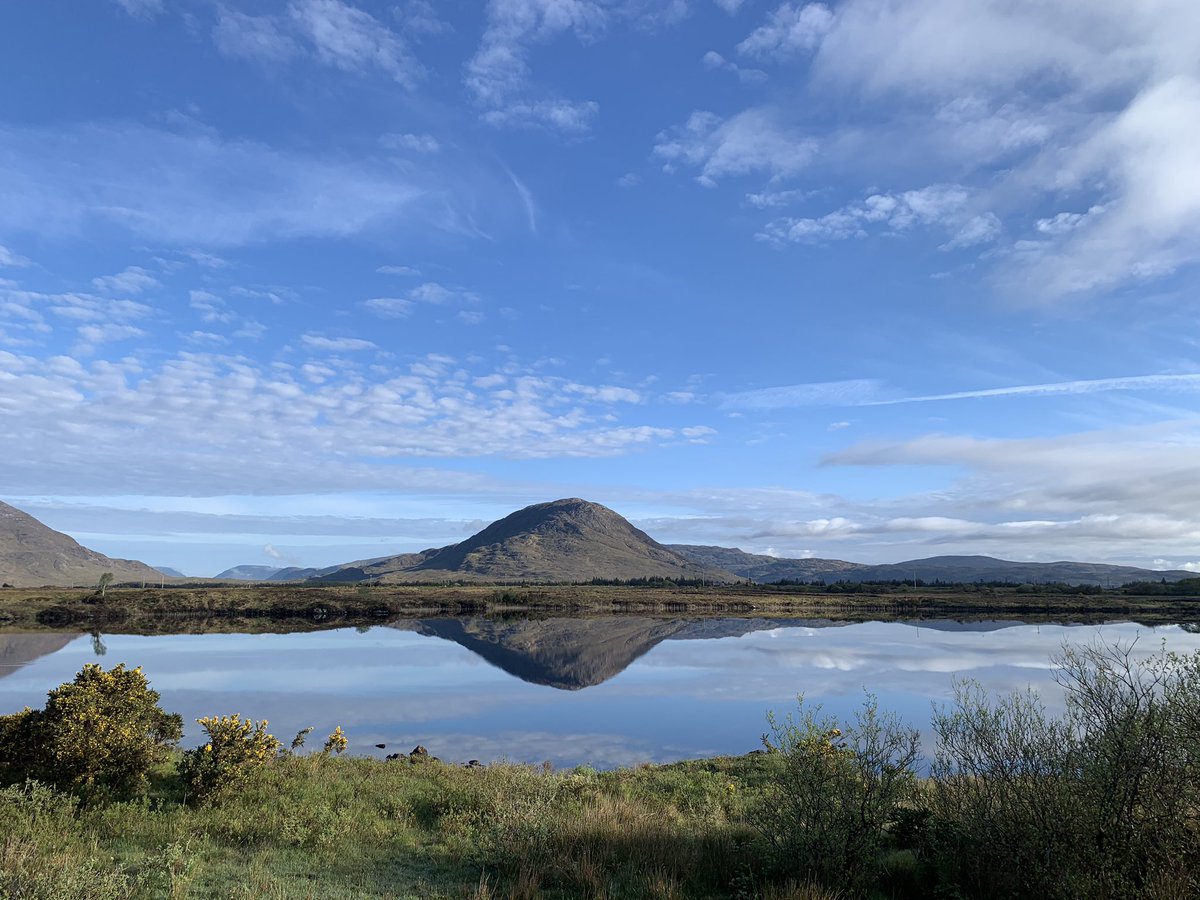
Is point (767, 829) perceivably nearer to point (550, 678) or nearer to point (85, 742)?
point (85, 742)

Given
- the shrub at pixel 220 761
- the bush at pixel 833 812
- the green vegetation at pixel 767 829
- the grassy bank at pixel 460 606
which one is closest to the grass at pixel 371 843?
the green vegetation at pixel 767 829

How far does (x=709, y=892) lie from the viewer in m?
8.72

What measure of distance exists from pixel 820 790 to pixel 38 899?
8.18m

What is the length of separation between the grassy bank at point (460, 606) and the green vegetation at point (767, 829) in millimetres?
64654

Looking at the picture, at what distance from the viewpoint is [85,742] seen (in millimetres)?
11320

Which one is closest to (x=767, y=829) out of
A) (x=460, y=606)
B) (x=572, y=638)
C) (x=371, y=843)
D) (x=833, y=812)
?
(x=833, y=812)

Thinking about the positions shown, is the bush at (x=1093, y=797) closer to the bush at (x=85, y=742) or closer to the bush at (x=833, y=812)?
the bush at (x=833, y=812)

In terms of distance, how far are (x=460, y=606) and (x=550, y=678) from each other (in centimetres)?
6274

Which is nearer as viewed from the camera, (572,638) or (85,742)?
(85,742)

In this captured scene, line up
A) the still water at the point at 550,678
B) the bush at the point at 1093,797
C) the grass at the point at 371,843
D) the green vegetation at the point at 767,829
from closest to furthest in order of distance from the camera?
the bush at the point at 1093,797, the green vegetation at the point at 767,829, the grass at the point at 371,843, the still water at the point at 550,678

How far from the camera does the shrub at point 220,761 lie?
467 inches

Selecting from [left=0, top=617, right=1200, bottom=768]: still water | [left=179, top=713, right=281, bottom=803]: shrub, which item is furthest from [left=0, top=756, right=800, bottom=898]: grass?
[left=0, top=617, right=1200, bottom=768]: still water

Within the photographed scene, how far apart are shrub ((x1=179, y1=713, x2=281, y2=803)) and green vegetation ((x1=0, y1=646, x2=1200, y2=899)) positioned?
0.04 m

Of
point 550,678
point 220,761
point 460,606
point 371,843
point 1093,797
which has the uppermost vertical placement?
point 1093,797
